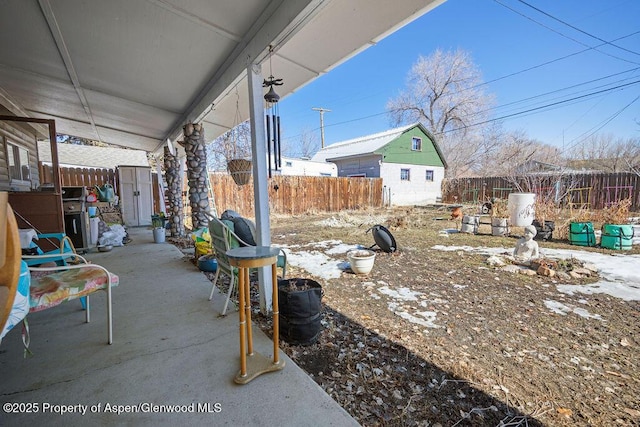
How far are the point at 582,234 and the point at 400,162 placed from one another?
11.2 meters

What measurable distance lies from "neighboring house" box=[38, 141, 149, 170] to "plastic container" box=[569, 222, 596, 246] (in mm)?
14085

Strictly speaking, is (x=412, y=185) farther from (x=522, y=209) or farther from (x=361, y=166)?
(x=522, y=209)

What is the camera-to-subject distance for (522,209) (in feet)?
25.4

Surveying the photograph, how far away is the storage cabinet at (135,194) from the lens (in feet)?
28.1

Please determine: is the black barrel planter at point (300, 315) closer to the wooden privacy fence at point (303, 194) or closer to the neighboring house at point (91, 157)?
the wooden privacy fence at point (303, 194)

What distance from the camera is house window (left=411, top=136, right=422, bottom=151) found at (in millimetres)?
17066

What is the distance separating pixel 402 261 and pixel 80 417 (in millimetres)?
4387

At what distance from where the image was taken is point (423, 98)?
20625 millimetres

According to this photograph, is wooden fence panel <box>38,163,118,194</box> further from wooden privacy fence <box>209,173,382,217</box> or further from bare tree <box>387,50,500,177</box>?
A: bare tree <box>387,50,500,177</box>

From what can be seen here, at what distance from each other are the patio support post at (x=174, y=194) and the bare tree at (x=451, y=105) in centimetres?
1817

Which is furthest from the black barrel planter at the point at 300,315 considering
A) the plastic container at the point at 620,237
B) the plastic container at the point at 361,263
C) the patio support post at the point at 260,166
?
the plastic container at the point at 620,237

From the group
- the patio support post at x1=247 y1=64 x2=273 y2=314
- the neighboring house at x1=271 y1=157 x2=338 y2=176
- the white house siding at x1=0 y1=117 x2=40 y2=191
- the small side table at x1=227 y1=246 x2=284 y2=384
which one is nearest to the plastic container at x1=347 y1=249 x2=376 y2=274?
the patio support post at x1=247 y1=64 x2=273 y2=314

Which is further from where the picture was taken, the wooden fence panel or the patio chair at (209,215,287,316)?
the wooden fence panel

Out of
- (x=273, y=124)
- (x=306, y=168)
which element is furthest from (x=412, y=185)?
(x=273, y=124)
